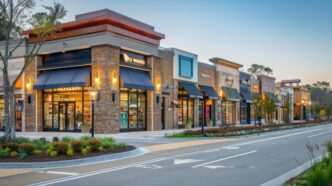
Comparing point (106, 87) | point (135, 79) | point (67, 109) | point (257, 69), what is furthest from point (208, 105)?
point (257, 69)

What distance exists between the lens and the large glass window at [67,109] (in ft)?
103

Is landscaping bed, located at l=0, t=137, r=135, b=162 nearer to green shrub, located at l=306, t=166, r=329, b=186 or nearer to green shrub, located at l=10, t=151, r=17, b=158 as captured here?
green shrub, located at l=10, t=151, r=17, b=158

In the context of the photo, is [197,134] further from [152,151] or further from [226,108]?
[226,108]

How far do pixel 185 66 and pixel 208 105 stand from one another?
723cm

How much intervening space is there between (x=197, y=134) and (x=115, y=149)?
39.1 feet

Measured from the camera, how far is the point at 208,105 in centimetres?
4494

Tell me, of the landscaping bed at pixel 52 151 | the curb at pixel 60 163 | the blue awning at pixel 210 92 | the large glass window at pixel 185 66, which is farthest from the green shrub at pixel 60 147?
the blue awning at pixel 210 92

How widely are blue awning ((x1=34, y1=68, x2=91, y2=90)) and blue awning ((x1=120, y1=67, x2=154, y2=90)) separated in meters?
2.99

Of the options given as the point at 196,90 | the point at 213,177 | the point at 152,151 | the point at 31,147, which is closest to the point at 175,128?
the point at 196,90

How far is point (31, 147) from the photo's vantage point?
47.5ft

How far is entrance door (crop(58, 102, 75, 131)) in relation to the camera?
32.4m

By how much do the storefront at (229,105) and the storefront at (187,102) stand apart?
19.4 ft

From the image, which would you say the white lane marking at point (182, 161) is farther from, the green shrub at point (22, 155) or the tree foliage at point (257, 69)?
the tree foliage at point (257, 69)

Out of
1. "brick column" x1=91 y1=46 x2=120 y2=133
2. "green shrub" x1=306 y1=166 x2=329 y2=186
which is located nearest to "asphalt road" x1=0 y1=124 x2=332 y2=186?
"green shrub" x1=306 y1=166 x2=329 y2=186
